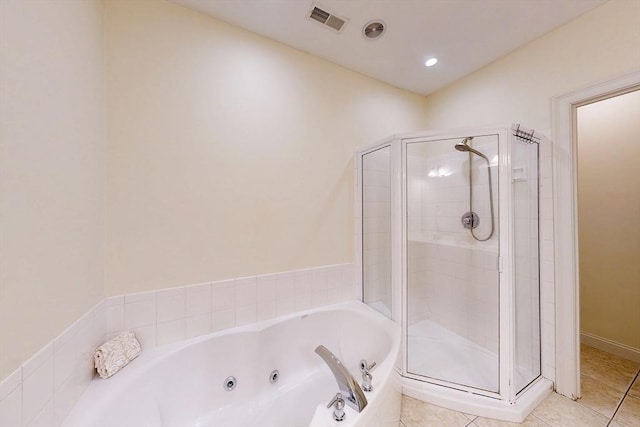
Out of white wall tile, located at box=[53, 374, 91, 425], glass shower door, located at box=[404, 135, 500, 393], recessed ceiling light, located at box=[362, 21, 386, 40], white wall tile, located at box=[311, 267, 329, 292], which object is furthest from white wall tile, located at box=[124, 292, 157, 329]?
recessed ceiling light, located at box=[362, 21, 386, 40]

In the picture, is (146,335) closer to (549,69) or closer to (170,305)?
(170,305)

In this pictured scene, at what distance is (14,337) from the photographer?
650 mm

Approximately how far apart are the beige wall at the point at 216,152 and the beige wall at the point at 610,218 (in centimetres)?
228

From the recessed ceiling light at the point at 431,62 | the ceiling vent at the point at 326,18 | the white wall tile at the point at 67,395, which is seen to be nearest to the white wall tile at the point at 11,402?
the white wall tile at the point at 67,395

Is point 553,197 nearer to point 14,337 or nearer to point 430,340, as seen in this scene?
point 430,340

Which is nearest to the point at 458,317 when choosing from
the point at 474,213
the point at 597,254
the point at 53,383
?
the point at 474,213

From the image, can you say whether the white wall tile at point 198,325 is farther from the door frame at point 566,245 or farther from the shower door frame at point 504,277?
the door frame at point 566,245

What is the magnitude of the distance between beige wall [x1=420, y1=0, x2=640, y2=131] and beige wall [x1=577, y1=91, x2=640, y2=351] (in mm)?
986

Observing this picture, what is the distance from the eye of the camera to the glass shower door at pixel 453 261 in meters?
1.67

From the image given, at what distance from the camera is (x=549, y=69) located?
162cm

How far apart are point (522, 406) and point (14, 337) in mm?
2345

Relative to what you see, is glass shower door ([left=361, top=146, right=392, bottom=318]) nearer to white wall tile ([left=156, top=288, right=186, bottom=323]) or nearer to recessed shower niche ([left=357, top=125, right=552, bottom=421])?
recessed shower niche ([left=357, top=125, right=552, bottom=421])

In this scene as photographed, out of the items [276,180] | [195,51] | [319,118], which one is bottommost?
[276,180]

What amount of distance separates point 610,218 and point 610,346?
1.14 m
